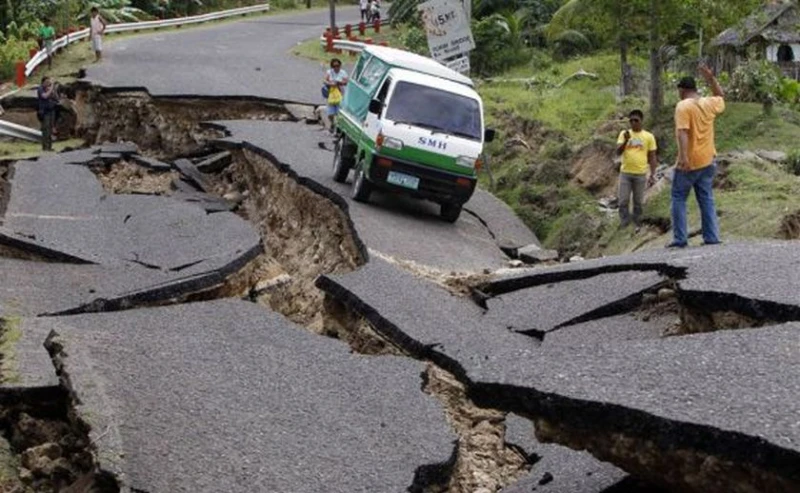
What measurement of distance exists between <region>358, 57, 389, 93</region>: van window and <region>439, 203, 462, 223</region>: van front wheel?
6.87 ft

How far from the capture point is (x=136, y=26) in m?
37.2

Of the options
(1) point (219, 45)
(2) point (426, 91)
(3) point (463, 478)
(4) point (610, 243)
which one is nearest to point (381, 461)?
(3) point (463, 478)

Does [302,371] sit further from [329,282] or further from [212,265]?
[212,265]

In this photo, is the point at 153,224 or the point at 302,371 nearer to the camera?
the point at 302,371

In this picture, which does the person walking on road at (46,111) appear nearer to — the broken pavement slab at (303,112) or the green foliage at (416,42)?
the broken pavement slab at (303,112)

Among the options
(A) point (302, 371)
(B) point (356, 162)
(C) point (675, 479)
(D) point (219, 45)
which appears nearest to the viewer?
(C) point (675, 479)

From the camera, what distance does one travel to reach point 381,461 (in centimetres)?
704

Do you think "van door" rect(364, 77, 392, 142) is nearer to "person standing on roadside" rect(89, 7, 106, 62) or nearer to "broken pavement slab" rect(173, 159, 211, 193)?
"broken pavement slab" rect(173, 159, 211, 193)

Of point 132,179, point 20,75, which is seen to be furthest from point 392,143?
point 20,75

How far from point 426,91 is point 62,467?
34.0 feet

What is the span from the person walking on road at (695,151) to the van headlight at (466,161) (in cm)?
431

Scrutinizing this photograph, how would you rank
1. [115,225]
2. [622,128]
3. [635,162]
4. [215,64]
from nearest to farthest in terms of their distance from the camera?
1. [635,162]
2. [115,225]
3. [622,128]
4. [215,64]

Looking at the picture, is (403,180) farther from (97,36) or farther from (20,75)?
(97,36)

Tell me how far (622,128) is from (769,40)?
13.4m
